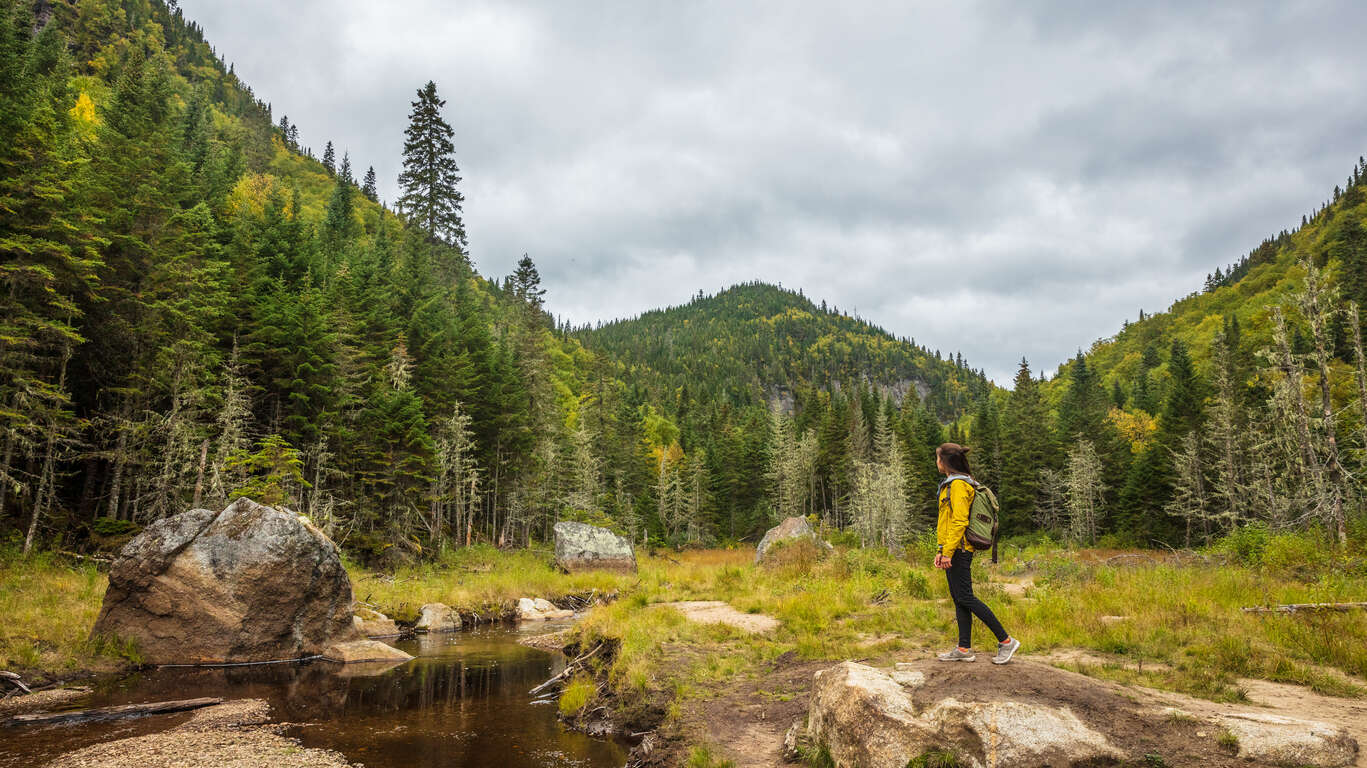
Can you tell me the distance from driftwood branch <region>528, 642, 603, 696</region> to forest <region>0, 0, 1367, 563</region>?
1310 cm

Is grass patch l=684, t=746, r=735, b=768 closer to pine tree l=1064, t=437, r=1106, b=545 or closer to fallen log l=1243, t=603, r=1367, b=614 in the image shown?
fallen log l=1243, t=603, r=1367, b=614

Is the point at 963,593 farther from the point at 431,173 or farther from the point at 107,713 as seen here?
the point at 431,173

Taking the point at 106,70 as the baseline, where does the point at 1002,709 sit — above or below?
below

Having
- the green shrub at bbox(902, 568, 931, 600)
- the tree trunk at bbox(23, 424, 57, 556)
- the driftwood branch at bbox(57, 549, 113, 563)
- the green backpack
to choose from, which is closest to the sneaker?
the green backpack

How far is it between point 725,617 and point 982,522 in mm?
8310

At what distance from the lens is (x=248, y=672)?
13.1 m

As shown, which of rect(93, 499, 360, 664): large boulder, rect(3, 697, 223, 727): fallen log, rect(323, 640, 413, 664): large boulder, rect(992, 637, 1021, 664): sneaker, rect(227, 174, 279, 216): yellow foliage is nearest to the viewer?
rect(992, 637, 1021, 664): sneaker

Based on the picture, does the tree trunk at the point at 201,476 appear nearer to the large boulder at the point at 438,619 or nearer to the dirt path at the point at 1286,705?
the large boulder at the point at 438,619

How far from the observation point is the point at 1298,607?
859 centimetres

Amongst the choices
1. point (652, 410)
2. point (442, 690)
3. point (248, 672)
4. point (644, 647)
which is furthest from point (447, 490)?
point (652, 410)

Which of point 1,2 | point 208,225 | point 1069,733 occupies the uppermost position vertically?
point 1,2

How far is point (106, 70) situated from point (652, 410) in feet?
249

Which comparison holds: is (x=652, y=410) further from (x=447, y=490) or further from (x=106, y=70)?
(x=106, y=70)

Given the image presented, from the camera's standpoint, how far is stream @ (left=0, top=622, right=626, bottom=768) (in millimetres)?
8211
